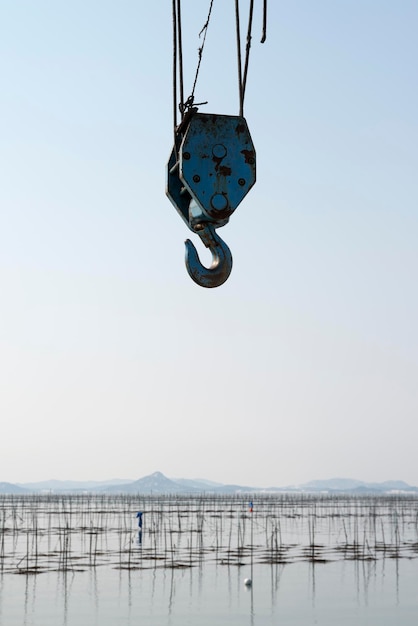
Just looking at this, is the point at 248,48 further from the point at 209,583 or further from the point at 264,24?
the point at 209,583

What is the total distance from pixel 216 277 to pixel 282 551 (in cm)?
3662

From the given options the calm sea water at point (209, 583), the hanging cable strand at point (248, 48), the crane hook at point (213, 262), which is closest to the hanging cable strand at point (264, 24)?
the hanging cable strand at point (248, 48)

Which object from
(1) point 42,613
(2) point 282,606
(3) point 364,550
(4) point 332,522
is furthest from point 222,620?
(4) point 332,522

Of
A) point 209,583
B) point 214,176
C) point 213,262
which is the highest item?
point 214,176

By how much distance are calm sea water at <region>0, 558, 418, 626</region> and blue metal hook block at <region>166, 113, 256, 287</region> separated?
20.6m

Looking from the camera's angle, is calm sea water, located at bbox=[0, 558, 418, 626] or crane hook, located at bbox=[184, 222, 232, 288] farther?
calm sea water, located at bbox=[0, 558, 418, 626]

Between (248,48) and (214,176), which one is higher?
(248,48)

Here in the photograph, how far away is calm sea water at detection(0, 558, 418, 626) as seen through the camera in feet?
80.8

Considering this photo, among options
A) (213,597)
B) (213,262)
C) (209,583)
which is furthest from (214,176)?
(209,583)

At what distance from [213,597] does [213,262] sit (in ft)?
78.8

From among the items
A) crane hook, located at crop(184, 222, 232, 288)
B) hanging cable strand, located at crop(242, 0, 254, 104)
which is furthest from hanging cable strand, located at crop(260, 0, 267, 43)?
crane hook, located at crop(184, 222, 232, 288)

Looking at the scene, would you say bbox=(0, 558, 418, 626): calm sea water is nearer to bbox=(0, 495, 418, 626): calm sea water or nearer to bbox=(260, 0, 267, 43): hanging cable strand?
bbox=(0, 495, 418, 626): calm sea water

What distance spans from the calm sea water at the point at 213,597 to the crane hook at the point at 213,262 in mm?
20523

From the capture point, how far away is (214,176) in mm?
4980
